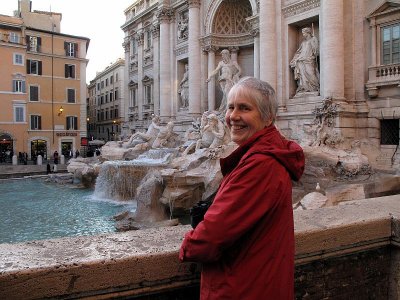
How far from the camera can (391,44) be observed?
47.5 feet

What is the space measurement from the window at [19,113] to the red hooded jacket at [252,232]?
38.7 meters

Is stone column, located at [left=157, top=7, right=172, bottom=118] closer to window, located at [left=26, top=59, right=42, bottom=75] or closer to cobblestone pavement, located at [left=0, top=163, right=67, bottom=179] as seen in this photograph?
cobblestone pavement, located at [left=0, top=163, right=67, bottom=179]

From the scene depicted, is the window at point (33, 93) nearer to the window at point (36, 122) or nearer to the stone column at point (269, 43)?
the window at point (36, 122)

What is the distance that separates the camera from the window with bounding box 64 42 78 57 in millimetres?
39866

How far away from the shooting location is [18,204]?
48.2 ft

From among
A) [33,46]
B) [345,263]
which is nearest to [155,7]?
[33,46]

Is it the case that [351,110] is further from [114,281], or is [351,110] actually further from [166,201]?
[114,281]

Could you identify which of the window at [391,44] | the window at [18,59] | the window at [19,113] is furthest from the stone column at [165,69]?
the window at [19,113]

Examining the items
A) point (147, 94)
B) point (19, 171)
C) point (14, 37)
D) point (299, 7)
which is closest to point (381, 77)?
point (299, 7)

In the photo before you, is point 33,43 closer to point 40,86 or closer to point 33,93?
point 40,86

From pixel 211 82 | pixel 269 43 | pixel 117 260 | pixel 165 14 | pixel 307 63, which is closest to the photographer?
pixel 117 260

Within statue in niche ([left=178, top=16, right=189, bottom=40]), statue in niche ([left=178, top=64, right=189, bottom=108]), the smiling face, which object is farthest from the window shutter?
the smiling face

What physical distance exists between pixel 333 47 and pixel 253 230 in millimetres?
15131

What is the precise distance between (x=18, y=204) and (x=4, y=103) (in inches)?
961
